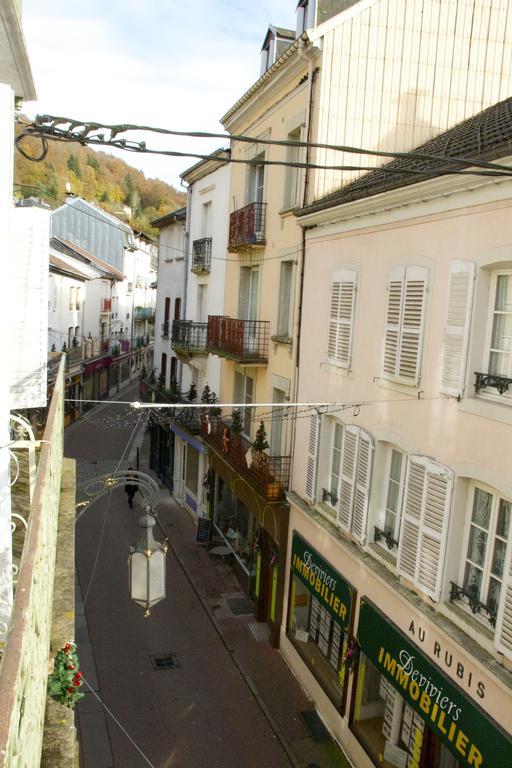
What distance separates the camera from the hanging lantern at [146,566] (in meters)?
7.51

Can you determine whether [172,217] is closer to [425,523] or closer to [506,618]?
[425,523]

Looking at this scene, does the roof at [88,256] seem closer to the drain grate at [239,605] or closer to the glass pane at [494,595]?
the drain grate at [239,605]

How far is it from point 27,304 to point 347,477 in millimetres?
6831

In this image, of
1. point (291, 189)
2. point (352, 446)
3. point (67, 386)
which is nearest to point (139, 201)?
point (67, 386)

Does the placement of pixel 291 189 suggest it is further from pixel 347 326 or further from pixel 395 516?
pixel 395 516

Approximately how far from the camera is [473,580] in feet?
27.8

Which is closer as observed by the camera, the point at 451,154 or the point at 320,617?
the point at 451,154

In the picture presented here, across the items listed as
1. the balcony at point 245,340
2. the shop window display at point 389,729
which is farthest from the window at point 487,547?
the balcony at point 245,340

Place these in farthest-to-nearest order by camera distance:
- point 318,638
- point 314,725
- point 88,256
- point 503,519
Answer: point 88,256 → point 318,638 → point 314,725 → point 503,519

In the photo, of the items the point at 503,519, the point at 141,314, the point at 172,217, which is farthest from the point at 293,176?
the point at 141,314

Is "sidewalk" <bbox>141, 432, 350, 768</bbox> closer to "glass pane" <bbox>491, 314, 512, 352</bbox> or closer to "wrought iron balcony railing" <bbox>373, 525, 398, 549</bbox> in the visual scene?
"wrought iron balcony railing" <bbox>373, 525, 398, 549</bbox>

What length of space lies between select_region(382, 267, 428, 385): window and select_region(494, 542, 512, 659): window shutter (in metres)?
3.07

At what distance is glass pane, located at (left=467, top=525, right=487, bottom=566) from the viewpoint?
8.34 meters

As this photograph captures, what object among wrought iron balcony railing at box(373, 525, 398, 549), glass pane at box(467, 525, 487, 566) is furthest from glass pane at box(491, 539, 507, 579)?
wrought iron balcony railing at box(373, 525, 398, 549)
